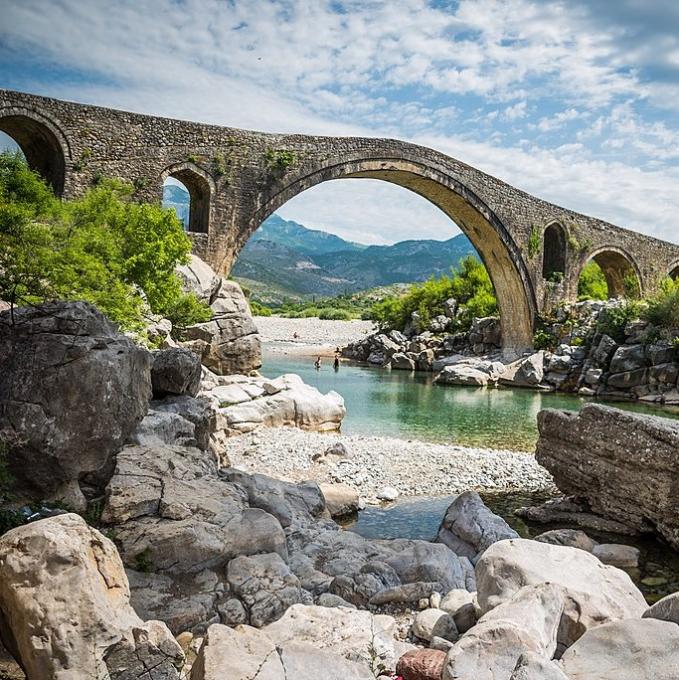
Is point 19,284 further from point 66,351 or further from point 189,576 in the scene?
point 189,576

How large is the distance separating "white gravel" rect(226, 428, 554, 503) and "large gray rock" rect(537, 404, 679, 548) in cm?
143

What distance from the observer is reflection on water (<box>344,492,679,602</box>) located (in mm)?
6430

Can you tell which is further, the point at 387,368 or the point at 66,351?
the point at 387,368

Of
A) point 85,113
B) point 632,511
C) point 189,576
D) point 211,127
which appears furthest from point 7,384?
point 211,127

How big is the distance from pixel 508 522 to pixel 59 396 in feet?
17.6

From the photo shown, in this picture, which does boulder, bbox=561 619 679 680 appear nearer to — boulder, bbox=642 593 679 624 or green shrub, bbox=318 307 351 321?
boulder, bbox=642 593 679 624

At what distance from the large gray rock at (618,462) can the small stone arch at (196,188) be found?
40.3 feet

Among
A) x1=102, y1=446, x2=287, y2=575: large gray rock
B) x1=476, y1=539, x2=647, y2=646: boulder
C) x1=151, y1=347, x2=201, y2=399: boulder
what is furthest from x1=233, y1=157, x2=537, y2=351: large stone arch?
x1=476, y1=539, x2=647, y2=646: boulder

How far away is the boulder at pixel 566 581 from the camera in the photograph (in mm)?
3727

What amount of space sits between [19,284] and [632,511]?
7.61 metres

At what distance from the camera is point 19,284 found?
813 cm

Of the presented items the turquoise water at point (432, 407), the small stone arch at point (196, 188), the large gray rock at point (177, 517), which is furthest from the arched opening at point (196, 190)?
the large gray rock at point (177, 517)

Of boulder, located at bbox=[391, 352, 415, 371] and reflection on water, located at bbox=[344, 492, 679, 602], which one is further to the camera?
boulder, located at bbox=[391, 352, 415, 371]

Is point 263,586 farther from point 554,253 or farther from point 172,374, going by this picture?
point 554,253
